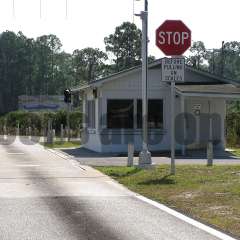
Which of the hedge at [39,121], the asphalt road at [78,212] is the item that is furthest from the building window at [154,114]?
the hedge at [39,121]

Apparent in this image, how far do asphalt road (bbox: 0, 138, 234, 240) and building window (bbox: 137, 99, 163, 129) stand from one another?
451 inches

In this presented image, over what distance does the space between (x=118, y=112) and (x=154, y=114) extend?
1.62 m

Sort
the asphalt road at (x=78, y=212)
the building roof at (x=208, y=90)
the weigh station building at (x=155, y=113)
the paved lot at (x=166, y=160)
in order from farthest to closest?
the weigh station building at (x=155, y=113)
the building roof at (x=208, y=90)
the paved lot at (x=166, y=160)
the asphalt road at (x=78, y=212)

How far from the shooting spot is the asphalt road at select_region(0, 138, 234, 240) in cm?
932

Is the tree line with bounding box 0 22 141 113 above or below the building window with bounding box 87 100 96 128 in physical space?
above

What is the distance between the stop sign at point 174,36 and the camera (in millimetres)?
17047

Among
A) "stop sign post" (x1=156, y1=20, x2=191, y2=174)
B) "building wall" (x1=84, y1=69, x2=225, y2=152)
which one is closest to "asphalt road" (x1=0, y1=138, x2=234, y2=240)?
"stop sign post" (x1=156, y1=20, x2=191, y2=174)

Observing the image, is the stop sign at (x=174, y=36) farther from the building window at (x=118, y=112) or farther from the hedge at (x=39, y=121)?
the hedge at (x=39, y=121)

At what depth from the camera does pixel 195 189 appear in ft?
47.1

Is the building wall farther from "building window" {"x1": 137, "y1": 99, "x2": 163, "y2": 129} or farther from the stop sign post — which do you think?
the stop sign post

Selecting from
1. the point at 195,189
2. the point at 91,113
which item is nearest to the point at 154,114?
the point at 91,113

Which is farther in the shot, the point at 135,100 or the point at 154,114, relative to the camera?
the point at 154,114

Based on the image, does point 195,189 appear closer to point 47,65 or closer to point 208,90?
point 208,90

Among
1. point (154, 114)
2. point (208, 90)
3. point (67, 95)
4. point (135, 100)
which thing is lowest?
point (154, 114)
